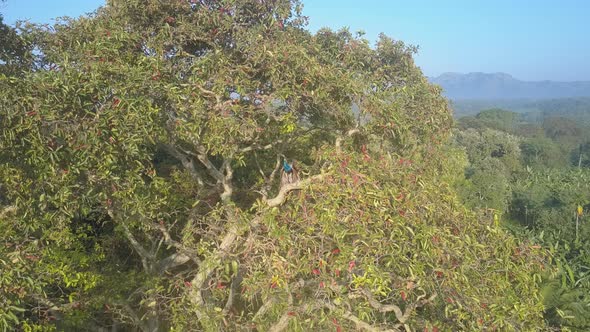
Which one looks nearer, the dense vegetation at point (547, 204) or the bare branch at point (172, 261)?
the bare branch at point (172, 261)

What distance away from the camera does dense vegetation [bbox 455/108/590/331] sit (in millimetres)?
10933

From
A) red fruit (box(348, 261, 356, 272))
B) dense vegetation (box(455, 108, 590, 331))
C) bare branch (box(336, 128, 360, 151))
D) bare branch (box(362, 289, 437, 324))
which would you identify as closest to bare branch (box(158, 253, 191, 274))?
bare branch (box(336, 128, 360, 151))

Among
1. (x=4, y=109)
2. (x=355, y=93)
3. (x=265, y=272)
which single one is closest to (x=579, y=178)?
(x=355, y=93)

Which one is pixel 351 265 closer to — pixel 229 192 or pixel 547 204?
pixel 229 192

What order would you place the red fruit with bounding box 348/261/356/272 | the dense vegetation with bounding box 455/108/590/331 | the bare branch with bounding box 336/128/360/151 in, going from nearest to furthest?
the red fruit with bounding box 348/261/356/272, the bare branch with bounding box 336/128/360/151, the dense vegetation with bounding box 455/108/590/331

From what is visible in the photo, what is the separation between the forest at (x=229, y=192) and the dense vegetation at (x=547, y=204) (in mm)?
1137

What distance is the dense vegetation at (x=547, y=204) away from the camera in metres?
10.9

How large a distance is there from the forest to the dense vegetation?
3.73 feet

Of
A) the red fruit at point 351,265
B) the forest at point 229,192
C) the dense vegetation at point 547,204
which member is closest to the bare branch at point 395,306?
the forest at point 229,192

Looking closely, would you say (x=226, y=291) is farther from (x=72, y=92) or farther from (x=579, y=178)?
(x=579, y=178)

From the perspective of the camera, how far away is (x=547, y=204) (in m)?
25.3

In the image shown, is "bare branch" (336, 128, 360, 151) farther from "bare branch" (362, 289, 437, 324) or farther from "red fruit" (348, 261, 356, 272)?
"red fruit" (348, 261, 356, 272)

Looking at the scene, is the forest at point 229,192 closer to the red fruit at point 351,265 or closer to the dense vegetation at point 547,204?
the red fruit at point 351,265

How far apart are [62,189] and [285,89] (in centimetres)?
367
